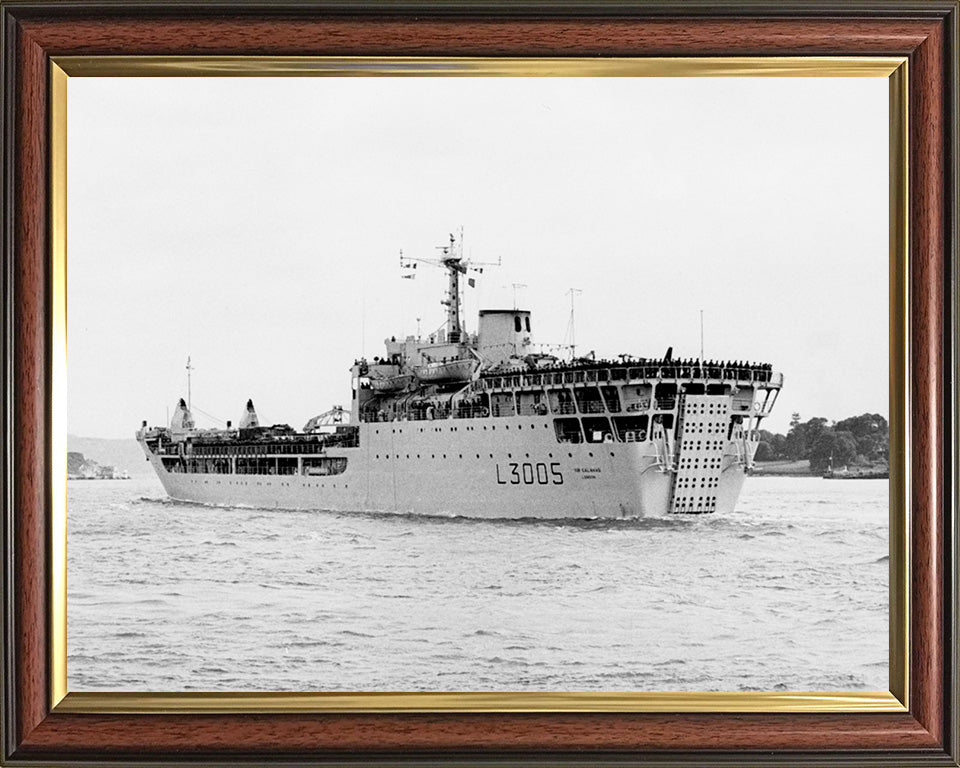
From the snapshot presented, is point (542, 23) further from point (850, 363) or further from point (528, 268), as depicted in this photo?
point (850, 363)

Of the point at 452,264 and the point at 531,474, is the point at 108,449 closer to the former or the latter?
the point at 452,264

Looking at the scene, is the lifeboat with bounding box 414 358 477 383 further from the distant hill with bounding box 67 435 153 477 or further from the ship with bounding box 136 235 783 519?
the distant hill with bounding box 67 435 153 477

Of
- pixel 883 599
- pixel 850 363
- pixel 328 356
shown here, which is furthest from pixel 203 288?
pixel 883 599

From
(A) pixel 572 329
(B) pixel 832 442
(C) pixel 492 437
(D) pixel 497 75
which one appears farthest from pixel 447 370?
(B) pixel 832 442

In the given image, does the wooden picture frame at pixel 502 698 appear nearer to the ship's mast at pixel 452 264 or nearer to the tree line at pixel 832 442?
the tree line at pixel 832 442

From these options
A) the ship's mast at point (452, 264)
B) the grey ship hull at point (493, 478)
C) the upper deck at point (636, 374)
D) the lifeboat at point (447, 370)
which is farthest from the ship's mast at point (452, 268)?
the grey ship hull at point (493, 478)

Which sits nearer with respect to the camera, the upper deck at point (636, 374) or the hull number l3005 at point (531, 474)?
the upper deck at point (636, 374)
